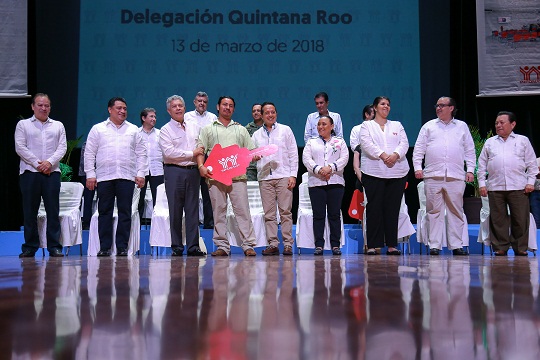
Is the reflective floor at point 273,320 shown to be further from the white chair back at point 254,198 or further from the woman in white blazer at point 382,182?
the white chair back at point 254,198

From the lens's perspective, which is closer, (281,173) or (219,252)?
(219,252)

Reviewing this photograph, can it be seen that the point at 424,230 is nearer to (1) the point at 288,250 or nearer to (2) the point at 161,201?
(1) the point at 288,250

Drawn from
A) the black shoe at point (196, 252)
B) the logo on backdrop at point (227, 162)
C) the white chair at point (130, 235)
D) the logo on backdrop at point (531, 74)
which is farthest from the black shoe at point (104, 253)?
the logo on backdrop at point (531, 74)

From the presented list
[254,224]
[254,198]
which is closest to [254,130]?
[254,198]

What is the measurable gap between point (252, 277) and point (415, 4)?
233 inches

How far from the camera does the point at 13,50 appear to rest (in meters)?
7.45

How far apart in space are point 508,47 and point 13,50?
18.6 feet

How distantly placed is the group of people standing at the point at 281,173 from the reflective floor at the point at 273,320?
307 centimetres

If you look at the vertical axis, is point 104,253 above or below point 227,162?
below

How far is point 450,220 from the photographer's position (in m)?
5.39

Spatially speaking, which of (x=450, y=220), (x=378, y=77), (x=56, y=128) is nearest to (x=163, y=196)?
(x=56, y=128)

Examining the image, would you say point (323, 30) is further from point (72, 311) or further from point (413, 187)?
point (72, 311)

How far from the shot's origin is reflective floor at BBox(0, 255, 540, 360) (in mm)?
960

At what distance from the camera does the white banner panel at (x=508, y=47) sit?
7523 mm
